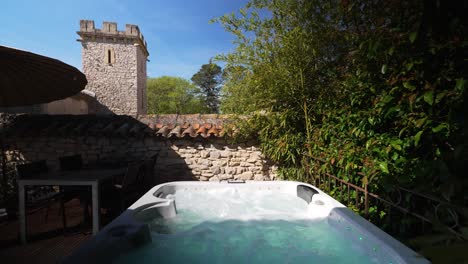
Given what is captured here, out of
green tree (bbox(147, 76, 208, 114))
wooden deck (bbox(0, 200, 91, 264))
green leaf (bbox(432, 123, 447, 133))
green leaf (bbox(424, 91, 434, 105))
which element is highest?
green tree (bbox(147, 76, 208, 114))

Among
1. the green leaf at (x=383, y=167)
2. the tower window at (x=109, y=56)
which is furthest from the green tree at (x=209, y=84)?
the green leaf at (x=383, y=167)

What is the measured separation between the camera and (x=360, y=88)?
2.21m

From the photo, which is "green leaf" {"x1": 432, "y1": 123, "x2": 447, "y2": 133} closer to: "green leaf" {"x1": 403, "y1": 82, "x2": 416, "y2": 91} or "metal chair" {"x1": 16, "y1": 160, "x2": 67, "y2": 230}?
"green leaf" {"x1": 403, "y1": 82, "x2": 416, "y2": 91}

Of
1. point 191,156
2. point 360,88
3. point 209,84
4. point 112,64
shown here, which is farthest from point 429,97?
point 209,84

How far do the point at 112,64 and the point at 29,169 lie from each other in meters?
16.4

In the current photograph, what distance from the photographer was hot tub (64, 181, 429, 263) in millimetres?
1533

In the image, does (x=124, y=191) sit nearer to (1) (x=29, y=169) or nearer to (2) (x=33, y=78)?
(1) (x=29, y=169)

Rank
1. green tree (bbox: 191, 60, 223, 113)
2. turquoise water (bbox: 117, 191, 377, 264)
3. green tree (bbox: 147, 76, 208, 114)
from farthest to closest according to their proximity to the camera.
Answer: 1. green tree (bbox: 147, 76, 208, 114)
2. green tree (bbox: 191, 60, 223, 113)
3. turquoise water (bbox: 117, 191, 377, 264)

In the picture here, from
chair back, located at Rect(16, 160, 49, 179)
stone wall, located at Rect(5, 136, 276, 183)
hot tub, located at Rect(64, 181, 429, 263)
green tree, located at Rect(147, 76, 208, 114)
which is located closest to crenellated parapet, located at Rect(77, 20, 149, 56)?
green tree, located at Rect(147, 76, 208, 114)

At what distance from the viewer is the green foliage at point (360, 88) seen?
1.28 m

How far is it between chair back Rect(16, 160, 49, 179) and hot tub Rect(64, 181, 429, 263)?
4.91 ft

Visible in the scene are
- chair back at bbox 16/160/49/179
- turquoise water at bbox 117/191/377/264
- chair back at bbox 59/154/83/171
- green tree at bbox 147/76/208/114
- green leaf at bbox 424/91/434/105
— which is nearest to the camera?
green leaf at bbox 424/91/434/105

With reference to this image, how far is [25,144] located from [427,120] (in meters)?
5.94

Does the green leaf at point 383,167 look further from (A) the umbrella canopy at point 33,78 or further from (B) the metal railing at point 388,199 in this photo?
(A) the umbrella canopy at point 33,78
